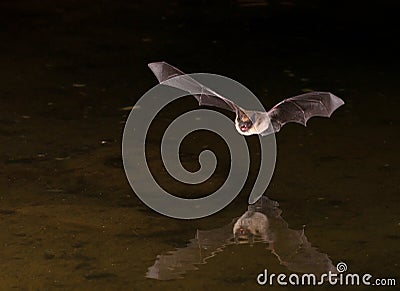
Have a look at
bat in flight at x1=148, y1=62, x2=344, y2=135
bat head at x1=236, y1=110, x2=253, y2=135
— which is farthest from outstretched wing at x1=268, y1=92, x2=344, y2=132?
bat head at x1=236, y1=110, x2=253, y2=135

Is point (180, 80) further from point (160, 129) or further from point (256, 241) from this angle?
point (256, 241)

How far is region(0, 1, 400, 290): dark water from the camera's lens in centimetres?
258

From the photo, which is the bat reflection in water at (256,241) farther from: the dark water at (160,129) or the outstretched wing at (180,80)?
the outstretched wing at (180,80)

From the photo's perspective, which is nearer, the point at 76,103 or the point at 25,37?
the point at 76,103

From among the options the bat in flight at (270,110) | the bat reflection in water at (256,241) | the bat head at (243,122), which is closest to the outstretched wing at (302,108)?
the bat in flight at (270,110)

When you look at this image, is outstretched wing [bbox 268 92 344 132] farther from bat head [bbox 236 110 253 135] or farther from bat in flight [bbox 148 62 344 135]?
bat head [bbox 236 110 253 135]

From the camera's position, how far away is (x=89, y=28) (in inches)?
189

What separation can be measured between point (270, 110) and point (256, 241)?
0.48m

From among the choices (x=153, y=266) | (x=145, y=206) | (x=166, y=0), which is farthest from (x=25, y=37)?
(x=153, y=266)

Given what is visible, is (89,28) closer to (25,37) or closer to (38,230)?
(25,37)

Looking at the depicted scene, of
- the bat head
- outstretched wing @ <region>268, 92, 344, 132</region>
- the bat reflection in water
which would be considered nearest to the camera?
the bat reflection in water

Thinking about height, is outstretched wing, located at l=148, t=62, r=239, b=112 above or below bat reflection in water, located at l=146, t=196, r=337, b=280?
above

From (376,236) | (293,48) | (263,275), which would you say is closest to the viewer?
(263,275)

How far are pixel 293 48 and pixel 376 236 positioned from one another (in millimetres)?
1949
